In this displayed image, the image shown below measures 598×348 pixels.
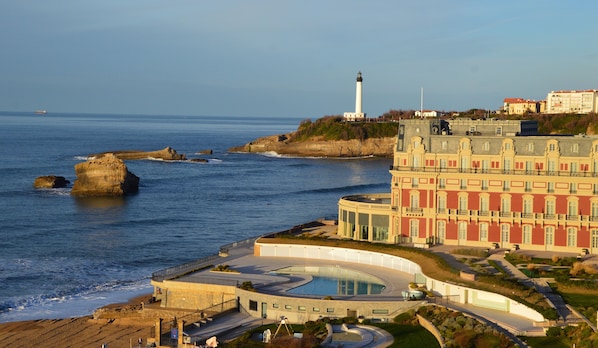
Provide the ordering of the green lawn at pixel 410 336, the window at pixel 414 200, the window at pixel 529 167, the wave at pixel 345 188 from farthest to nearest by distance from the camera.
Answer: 1. the wave at pixel 345 188
2. the window at pixel 414 200
3. the window at pixel 529 167
4. the green lawn at pixel 410 336

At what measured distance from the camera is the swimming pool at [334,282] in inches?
2045

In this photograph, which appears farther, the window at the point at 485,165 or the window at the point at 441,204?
the window at the point at 441,204

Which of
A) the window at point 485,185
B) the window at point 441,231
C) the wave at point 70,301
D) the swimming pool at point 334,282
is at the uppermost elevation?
the window at point 485,185

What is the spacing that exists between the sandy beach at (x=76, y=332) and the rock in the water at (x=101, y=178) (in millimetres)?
61485

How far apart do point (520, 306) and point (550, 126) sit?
139796 mm

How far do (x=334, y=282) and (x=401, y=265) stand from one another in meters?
5.81

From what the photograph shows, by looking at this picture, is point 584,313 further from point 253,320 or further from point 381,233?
point 381,233

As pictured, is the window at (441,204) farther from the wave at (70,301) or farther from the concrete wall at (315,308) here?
the wave at (70,301)

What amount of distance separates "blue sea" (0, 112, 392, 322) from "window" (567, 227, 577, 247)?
98.1 feet

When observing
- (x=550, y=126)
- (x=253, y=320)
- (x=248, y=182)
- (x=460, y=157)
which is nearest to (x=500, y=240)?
(x=460, y=157)

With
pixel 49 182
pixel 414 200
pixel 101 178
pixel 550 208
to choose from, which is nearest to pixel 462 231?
pixel 414 200

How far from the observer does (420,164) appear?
64875 mm

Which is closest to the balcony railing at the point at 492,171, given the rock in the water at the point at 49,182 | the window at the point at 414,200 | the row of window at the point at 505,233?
the window at the point at 414,200

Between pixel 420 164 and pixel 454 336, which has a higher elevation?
pixel 420 164
